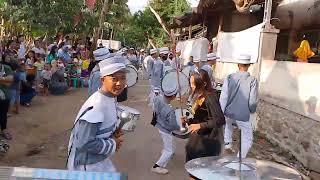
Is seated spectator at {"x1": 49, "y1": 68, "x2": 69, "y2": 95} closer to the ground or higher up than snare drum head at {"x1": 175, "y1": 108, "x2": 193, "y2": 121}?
closer to the ground

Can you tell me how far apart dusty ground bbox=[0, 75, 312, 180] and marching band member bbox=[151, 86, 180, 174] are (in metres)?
0.17

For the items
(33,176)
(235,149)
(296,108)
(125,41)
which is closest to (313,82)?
(296,108)

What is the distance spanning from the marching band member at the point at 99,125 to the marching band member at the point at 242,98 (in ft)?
10.5

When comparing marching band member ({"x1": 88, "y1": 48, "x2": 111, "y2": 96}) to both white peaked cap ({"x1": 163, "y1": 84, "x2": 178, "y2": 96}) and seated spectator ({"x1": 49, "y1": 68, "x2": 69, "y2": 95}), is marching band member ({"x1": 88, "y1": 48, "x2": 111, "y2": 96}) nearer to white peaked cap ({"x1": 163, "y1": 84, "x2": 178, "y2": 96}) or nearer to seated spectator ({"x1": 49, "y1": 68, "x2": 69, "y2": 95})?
white peaked cap ({"x1": 163, "y1": 84, "x2": 178, "y2": 96})

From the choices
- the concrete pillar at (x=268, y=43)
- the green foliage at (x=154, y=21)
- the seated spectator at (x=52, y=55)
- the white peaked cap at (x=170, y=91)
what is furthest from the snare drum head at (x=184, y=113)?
the green foliage at (x=154, y=21)

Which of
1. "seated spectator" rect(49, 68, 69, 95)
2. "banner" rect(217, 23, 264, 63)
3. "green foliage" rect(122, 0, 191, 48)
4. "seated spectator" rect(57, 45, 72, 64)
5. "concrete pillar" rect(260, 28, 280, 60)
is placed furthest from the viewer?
"green foliage" rect(122, 0, 191, 48)

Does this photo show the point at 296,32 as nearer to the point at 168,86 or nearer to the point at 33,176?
the point at 168,86

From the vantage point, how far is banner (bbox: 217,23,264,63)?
10109mm

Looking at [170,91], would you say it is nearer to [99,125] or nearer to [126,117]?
[126,117]

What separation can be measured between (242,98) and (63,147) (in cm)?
332

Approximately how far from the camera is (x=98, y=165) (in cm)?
340

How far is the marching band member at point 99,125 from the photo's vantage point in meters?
3.18

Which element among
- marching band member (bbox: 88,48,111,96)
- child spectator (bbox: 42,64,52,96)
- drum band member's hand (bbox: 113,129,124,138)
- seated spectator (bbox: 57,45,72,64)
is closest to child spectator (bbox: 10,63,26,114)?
child spectator (bbox: 42,64,52,96)

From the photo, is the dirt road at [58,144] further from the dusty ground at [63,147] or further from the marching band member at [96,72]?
the marching band member at [96,72]
